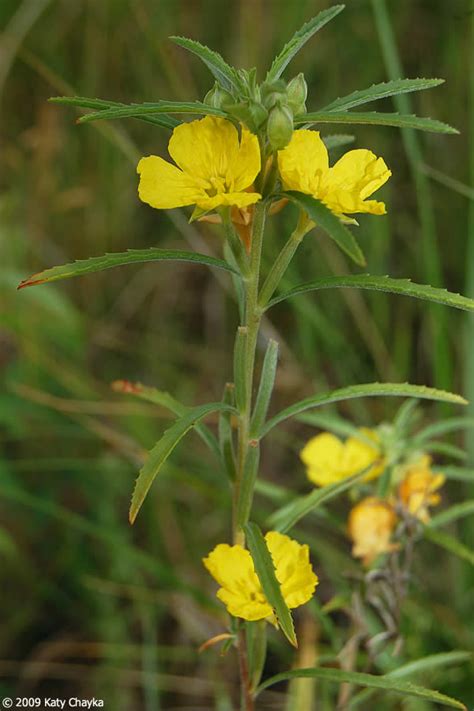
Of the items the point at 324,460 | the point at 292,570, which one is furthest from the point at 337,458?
the point at 292,570

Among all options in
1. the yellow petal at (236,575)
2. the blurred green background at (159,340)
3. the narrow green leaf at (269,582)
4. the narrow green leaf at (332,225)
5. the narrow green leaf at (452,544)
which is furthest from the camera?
the blurred green background at (159,340)

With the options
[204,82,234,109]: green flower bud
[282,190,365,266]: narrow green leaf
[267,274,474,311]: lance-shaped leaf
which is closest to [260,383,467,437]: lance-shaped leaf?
[267,274,474,311]: lance-shaped leaf

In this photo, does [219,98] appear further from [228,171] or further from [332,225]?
[332,225]

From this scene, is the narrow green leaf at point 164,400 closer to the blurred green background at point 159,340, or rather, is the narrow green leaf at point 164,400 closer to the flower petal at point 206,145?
the flower petal at point 206,145

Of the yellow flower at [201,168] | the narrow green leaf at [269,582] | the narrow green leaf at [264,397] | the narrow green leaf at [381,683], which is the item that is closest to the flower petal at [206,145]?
the yellow flower at [201,168]

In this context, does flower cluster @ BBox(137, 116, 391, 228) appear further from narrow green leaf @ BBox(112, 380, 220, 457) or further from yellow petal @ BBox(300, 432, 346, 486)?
yellow petal @ BBox(300, 432, 346, 486)

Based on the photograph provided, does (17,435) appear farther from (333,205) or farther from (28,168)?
(333,205)

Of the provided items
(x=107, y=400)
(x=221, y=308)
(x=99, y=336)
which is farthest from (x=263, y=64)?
(x=107, y=400)
